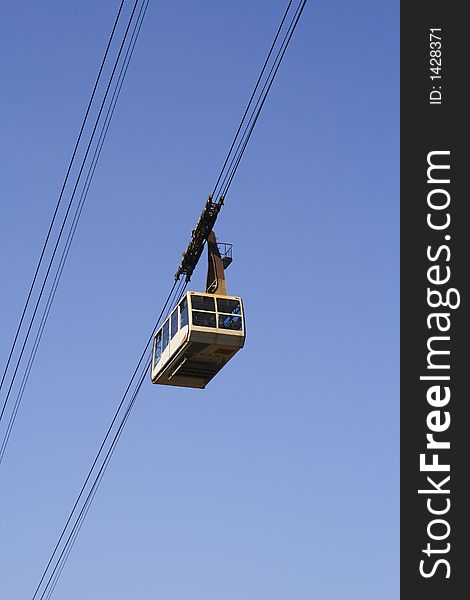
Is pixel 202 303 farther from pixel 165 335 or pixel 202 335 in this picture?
pixel 165 335

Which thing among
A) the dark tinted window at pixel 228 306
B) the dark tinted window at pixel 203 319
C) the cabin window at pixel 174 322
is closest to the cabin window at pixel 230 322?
the dark tinted window at pixel 228 306

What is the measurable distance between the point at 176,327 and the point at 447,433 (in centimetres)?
1582

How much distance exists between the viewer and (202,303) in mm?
38469

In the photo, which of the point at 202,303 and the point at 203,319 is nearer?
the point at 203,319

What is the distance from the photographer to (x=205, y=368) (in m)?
39.6

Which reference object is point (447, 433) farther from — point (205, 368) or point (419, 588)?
point (205, 368)

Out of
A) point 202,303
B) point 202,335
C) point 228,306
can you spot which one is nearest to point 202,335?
point 202,335

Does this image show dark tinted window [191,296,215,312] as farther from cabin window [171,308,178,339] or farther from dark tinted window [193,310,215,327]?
cabin window [171,308,178,339]

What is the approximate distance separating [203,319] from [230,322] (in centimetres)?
103

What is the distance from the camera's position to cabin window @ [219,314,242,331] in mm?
38125

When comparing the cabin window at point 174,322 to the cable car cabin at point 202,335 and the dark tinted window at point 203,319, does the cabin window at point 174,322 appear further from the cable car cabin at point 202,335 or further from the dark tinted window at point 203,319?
the dark tinted window at point 203,319

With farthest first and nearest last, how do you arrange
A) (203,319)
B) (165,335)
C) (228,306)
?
(165,335), (228,306), (203,319)

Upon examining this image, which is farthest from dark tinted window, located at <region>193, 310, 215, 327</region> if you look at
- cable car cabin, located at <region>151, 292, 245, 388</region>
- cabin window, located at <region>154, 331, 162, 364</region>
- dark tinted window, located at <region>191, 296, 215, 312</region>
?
cabin window, located at <region>154, 331, 162, 364</region>

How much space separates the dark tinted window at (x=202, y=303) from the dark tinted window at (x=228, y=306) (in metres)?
0.27
